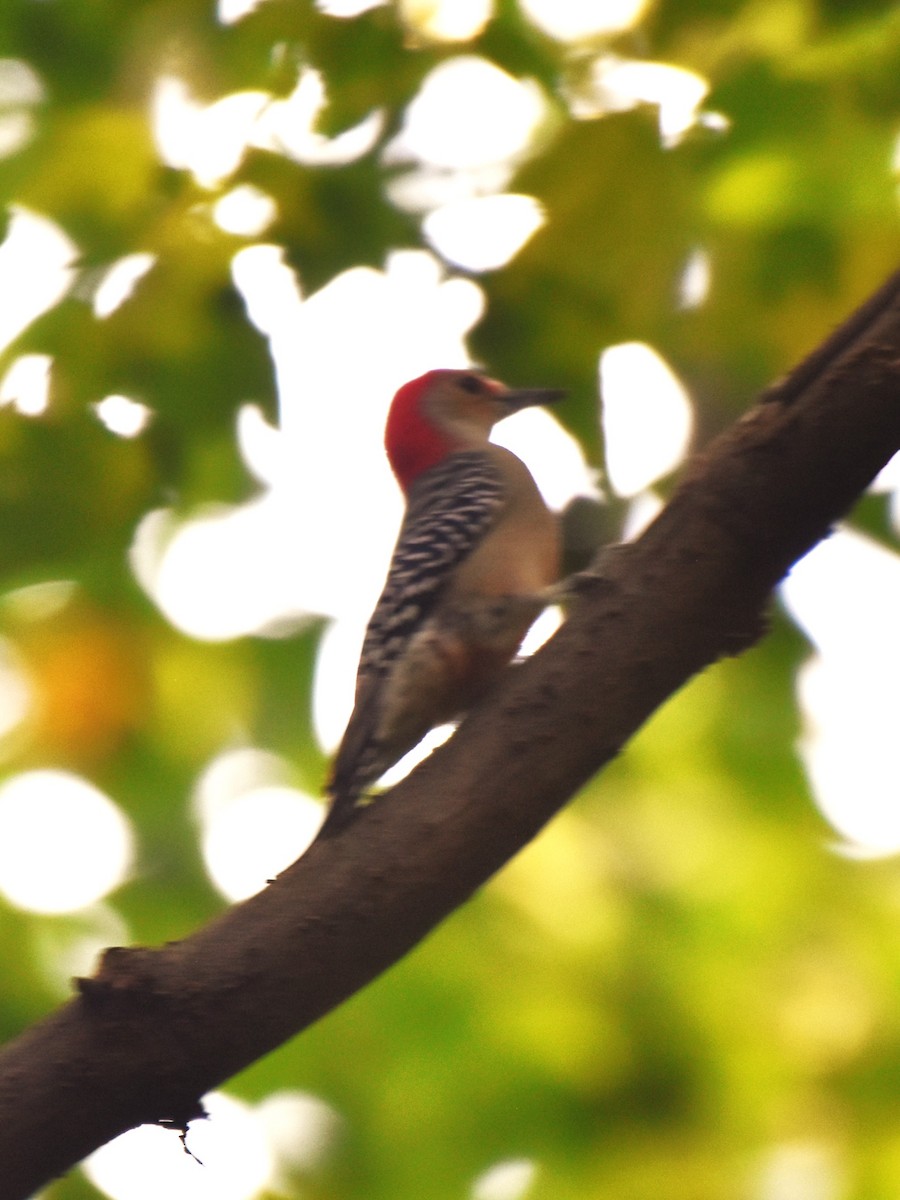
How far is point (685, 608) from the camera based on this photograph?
3271mm

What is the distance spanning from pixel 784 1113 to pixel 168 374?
328 cm

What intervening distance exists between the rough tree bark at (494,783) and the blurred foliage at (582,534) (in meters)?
1.23

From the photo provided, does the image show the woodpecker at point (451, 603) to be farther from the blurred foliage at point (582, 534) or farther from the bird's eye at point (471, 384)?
the bird's eye at point (471, 384)

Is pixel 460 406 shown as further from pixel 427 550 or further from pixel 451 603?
pixel 451 603

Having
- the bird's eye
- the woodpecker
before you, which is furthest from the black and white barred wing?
the bird's eye

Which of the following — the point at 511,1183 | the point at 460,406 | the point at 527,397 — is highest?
the point at 460,406

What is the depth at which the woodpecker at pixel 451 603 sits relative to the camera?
15.4 feet

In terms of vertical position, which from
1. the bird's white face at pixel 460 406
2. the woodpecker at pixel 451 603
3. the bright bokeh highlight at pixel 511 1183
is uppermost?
the bird's white face at pixel 460 406

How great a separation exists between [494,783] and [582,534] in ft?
5.88

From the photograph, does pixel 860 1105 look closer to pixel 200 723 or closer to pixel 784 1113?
pixel 784 1113

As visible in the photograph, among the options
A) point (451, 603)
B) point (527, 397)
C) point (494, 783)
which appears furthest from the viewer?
point (527, 397)

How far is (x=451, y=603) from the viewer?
5066 mm

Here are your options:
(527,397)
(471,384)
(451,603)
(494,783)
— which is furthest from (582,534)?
(471,384)

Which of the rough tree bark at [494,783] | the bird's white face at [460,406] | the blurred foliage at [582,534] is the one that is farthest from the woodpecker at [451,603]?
the rough tree bark at [494,783]
